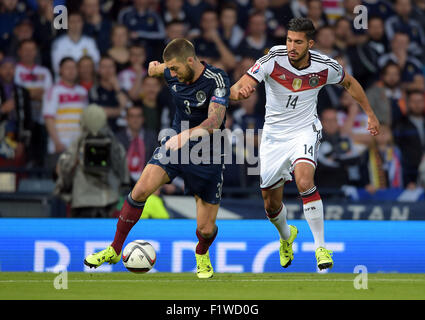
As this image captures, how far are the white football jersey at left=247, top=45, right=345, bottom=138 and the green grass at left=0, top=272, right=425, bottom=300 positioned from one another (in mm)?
1750

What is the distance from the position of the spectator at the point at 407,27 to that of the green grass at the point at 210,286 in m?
6.52

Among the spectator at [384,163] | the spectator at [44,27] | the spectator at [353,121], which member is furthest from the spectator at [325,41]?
the spectator at [44,27]

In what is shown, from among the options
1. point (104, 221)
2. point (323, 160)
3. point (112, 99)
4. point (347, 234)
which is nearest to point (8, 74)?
point (112, 99)

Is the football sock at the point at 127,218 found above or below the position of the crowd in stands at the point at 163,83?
below

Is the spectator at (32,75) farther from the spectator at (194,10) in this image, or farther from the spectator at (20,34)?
the spectator at (194,10)

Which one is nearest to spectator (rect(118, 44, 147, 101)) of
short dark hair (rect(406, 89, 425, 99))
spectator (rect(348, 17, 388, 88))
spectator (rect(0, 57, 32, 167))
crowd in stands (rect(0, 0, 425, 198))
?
crowd in stands (rect(0, 0, 425, 198))

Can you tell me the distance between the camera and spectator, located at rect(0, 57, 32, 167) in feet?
45.6

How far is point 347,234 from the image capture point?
38.4ft

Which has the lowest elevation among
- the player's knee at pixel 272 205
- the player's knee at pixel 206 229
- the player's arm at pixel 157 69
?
the player's knee at pixel 206 229

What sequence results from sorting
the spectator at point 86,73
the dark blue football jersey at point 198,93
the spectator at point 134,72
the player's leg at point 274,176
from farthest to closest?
1. the spectator at point 134,72
2. the spectator at point 86,73
3. the player's leg at point 274,176
4. the dark blue football jersey at point 198,93

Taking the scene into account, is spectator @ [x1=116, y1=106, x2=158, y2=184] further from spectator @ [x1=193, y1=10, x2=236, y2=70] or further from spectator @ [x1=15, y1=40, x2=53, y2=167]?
spectator @ [x1=193, y1=10, x2=236, y2=70]

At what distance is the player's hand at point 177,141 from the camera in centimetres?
853

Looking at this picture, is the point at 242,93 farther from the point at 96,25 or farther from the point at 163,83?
the point at 96,25

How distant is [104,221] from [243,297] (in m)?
3.44
